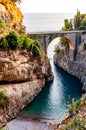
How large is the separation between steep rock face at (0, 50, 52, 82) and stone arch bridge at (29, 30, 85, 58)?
30.8 ft

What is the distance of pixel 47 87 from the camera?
7594cm

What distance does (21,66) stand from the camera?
218 feet

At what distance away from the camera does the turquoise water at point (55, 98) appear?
189 ft

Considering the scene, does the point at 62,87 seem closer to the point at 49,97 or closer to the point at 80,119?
the point at 49,97

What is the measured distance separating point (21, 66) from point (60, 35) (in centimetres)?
2542

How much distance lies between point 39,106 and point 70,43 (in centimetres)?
3590

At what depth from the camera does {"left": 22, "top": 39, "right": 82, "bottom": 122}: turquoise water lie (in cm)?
5756

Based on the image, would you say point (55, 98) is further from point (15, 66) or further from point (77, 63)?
point (77, 63)

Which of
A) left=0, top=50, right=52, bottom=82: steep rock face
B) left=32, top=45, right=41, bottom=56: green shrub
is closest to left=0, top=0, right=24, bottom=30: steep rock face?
left=32, top=45, right=41, bottom=56: green shrub

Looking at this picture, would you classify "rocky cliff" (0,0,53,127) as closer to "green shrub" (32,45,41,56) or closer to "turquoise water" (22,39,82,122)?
"green shrub" (32,45,41,56)

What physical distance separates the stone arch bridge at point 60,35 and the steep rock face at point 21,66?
9.39 meters

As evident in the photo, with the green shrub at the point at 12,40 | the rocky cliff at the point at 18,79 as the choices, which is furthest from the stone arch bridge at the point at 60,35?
the green shrub at the point at 12,40

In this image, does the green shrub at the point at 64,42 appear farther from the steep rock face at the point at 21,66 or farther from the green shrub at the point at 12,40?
the green shrub at the point at 12,40

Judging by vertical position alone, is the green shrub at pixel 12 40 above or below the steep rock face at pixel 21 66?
above
